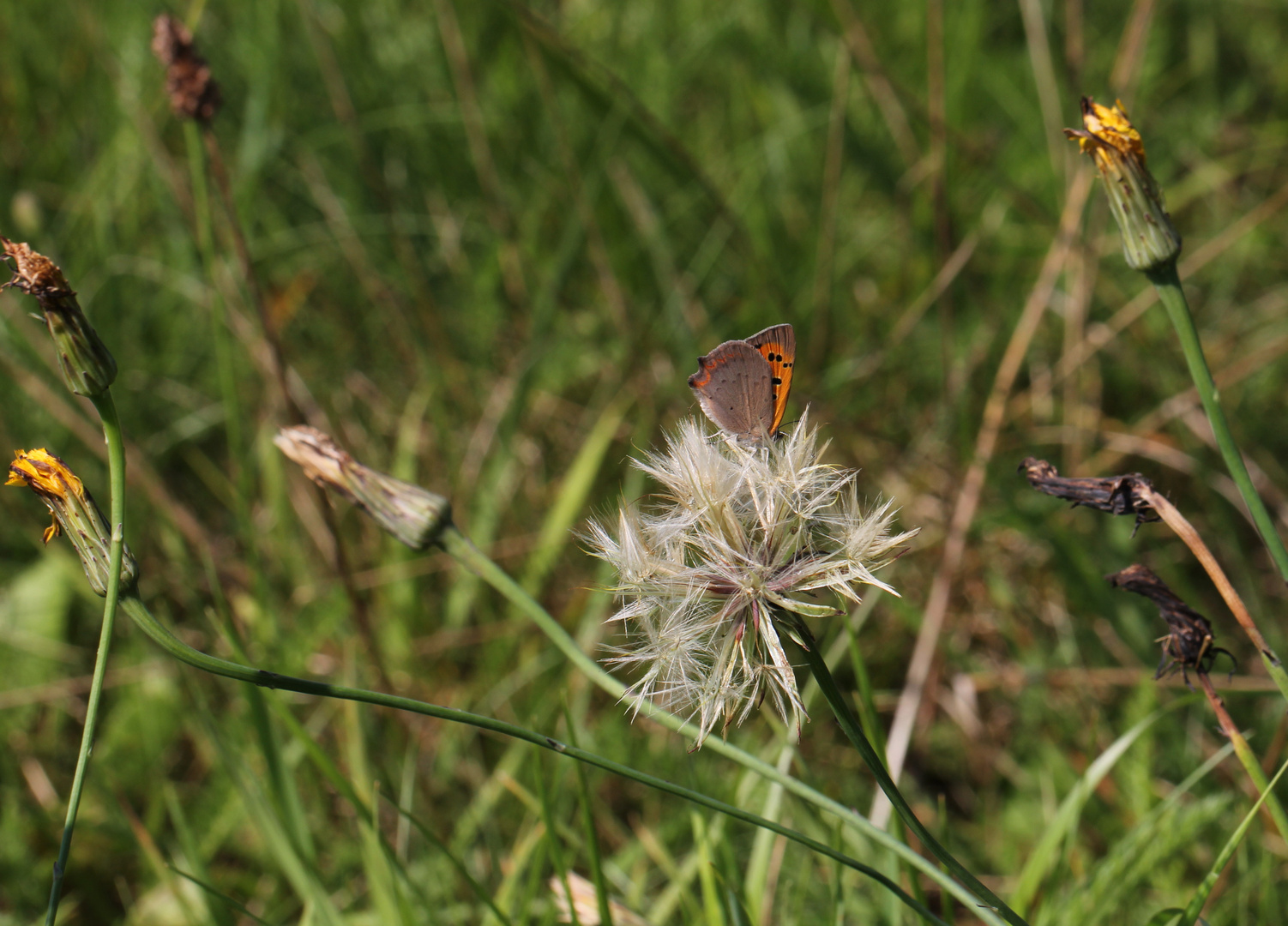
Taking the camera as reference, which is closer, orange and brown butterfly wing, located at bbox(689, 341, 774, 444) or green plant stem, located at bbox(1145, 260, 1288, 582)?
green plant stem, located at bbox(1145, 260, 1288, 582)

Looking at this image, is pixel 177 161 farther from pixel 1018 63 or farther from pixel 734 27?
pixel 1018 63

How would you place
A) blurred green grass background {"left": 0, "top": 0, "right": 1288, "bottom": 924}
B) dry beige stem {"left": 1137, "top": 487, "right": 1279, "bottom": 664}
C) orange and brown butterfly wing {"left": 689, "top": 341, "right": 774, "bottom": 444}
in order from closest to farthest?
dry beige stem {"left": 1137, "top": 487, "right": 1279, "bottom": 664}, orange and brown butterfly wing {"left": 689, "top": 341, "right": 774, "bottom": 444}, blurred green grass background {"left": 0, "top": 0, "right": 1288, "bottom": 924}

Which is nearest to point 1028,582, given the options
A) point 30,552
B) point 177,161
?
point 30,552

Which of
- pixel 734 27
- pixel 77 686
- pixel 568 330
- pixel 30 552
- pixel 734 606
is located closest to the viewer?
pixel 734 606

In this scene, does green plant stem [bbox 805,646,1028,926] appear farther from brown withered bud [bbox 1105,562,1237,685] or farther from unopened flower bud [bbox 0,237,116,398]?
unopened flower bud [bbox 0,237,116,398]

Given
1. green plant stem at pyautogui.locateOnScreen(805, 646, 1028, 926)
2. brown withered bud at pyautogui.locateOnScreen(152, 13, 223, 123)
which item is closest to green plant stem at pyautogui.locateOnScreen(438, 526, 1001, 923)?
green plant stem at pyautogui.locateOnScreen(805, 646, 1028, 926)
